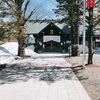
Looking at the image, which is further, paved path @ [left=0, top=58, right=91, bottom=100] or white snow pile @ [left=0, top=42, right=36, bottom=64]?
white snow pile @ [left=0, top=42, right=36, bottom=64]

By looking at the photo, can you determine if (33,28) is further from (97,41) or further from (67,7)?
(67,7)

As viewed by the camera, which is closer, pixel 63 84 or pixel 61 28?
pixel 63 84

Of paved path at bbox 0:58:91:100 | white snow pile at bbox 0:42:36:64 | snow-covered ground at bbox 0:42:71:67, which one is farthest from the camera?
white snow pile at bbox 0:42:36:64

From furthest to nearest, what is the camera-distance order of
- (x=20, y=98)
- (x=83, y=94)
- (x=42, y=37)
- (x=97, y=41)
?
(x=97, y=41)
(x=42, y=37)
(x=83, y=94)
(x=20, y=98)

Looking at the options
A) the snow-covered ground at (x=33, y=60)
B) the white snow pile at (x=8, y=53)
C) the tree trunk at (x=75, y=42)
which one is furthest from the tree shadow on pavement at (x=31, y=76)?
the tree trunk at (x=75, y=42)

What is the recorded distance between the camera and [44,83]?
10281mm

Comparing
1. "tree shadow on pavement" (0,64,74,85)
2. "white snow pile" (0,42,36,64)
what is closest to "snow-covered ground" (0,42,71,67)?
"white snow pile" (0,42,36,64)

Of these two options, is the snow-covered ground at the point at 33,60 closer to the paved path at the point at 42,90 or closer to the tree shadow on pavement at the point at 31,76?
the tree shadow on pavement at the point at 31,76

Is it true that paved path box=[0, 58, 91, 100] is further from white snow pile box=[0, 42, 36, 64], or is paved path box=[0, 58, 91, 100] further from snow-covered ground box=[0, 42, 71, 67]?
A: white snow pile box=[0, 42, 36, 64]

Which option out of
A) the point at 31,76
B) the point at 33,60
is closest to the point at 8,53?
the point at 33,60

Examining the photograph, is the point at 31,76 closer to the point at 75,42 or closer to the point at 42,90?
the point at 42,90

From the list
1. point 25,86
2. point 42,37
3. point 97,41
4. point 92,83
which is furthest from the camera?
point 97,41

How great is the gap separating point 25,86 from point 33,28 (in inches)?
1407

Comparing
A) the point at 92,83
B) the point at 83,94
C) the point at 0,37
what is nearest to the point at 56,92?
the point at 83,94
